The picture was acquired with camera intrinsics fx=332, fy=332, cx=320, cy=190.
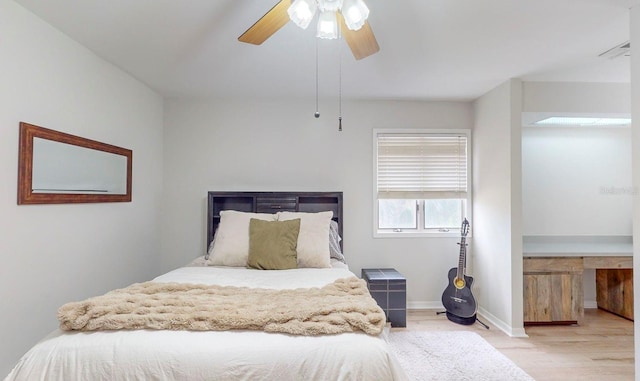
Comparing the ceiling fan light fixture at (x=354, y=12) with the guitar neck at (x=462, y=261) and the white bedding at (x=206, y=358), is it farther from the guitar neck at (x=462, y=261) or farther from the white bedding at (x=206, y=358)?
the guitar neck at (x=462, y=261)

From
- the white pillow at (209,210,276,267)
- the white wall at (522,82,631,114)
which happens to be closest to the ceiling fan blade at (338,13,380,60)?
the white pillow at (209,210,276,267)

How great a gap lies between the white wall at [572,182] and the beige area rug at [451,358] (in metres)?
1.82

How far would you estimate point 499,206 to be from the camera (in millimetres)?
3475

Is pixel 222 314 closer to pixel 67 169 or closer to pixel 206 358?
pixel 206 358

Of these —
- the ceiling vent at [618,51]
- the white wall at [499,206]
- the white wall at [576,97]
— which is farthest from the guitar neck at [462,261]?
the ceiling vent at [618,51]

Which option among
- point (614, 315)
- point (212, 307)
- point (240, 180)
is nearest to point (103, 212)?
point (240, 180)

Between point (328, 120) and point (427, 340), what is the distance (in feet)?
8.50

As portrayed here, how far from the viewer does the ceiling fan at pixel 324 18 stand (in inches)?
62.7

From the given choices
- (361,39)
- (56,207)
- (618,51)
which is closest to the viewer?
(361,39)

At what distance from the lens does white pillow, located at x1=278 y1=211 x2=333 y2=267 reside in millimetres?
2961

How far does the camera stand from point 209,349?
1.42 meters

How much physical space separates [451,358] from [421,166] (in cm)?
218

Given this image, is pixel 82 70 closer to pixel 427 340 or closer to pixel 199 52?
pixel 199 52

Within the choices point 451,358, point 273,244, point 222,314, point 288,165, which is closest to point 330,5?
point 222,314
